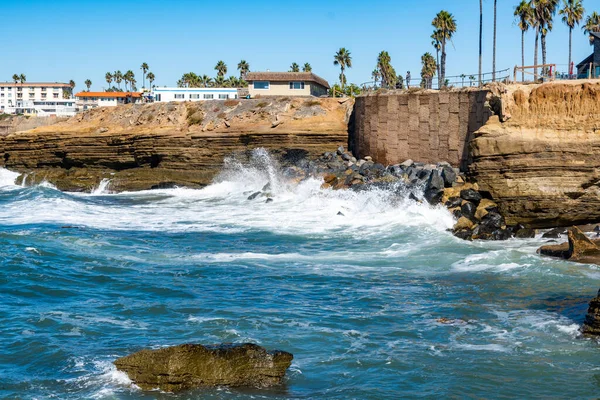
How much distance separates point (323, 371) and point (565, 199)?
1438cm

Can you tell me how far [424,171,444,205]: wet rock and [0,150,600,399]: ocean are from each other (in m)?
0.57

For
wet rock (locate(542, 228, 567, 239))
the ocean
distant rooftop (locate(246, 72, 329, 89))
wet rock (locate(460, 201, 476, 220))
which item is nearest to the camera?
the ocean

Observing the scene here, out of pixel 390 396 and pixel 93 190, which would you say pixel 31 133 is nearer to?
pixel 93 190

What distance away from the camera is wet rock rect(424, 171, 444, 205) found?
2555 cm

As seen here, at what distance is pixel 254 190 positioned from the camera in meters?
35.8

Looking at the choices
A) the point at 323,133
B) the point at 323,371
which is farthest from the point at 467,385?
the point at 323,133

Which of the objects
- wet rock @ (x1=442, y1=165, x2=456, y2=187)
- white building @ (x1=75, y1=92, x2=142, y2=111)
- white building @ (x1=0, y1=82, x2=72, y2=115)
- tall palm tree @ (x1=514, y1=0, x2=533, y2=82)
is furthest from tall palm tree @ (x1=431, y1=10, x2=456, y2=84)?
white building @ (x1=0, y1=82, x2=72, y2=115)

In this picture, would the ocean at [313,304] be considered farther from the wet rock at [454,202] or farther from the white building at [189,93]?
the white building at [189,93]

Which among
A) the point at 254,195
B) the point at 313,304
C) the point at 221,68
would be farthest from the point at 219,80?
the point at 313,304

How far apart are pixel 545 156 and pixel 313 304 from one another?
1171 centimetres

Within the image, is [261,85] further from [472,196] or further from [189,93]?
[472,196]

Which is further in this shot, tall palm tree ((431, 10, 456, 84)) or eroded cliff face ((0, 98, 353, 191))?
tall palm tree ((431, 10, 456, 84))

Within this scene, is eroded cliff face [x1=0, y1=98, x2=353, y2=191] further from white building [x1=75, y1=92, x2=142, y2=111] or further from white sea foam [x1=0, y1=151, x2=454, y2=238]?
white building [x1=75, y1=92, x2=142, y2=111]

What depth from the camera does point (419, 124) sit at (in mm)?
32000
